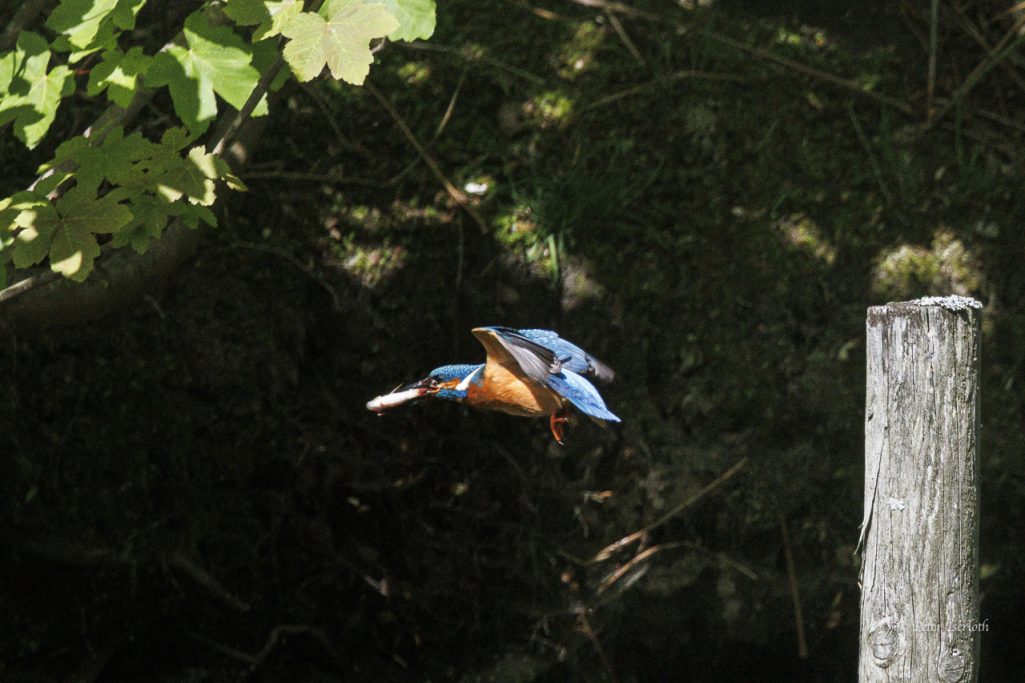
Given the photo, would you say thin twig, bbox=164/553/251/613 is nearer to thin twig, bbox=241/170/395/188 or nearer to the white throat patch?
thin twig, bbox=241/170/395/188

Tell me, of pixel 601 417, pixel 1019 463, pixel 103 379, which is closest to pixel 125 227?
pixel 601 417

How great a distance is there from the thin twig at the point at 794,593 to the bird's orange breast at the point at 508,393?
5.76ft

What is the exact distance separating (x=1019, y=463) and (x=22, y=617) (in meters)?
2.98

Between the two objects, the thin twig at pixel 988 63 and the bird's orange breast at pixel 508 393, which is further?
the thin twig at pixel 988 63

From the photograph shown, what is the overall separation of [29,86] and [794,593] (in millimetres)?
2492

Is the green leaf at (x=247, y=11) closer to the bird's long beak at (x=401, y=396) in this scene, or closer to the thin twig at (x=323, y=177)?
the bird's long beak at (x=401, y=396)

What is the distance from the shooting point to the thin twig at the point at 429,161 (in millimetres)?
2980

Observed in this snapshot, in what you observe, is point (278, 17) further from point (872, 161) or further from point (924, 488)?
point (872, 161)

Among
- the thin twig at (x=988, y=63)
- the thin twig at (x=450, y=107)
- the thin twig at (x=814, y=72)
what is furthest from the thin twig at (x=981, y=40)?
the thin twig at (x=450, y=107)

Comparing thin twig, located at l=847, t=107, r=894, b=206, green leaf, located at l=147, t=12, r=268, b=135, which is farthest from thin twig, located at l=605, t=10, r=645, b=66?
green leaf, located at l=147, t=12, r=268, b=135

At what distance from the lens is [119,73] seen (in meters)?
1.82

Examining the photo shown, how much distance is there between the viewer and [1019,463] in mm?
3033

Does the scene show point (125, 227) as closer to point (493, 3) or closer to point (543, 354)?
point (543, 354)

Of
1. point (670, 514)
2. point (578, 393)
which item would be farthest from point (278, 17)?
point (670, 514)
